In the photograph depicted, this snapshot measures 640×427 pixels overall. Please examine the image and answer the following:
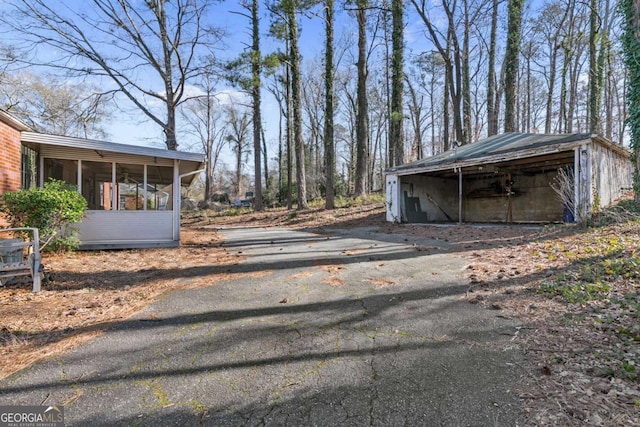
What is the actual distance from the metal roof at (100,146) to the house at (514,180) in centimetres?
838

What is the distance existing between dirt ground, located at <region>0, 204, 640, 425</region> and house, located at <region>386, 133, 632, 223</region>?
257 centimetres

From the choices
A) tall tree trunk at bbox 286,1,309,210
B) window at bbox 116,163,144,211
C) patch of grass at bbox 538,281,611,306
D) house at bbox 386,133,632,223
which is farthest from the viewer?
tall tree trunk at bbox 286,1,309,210

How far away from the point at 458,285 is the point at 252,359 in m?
2.85

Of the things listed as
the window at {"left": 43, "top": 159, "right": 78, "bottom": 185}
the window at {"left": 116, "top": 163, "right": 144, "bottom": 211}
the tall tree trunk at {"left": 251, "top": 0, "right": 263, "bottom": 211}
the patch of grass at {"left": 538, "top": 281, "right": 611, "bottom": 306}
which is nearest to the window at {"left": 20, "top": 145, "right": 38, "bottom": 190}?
the window at {"left": 43, "top": 159, "right": 78, "bottom": 185}

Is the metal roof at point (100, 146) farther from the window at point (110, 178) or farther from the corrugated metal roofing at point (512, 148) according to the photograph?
the corrugated metal roofing at point (512, 148)

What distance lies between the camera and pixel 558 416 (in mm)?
1562

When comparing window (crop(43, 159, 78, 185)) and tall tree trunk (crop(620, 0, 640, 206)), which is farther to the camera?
window (crop(43, 159, 78, 185))

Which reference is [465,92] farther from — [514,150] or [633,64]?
[633,64]

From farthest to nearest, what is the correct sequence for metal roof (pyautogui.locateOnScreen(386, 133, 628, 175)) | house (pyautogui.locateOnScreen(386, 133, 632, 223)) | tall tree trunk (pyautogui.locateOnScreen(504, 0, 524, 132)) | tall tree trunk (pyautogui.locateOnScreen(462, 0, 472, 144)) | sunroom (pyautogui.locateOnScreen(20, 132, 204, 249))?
tall tree trunk (pyautogui.locateOnScreen(462, 0, 472, 144)) < tall tree trunk (pyautogui.locateOnScreen(504, 0, 524, 132)) < metal roof (pyautogui.locateOnScreen(386, 133, 628, 175)) < house (pyautogui.locateOnScreen(386, 133, 632, 223)) < sunroom (pyautogui.locateOnScreen(20, 132, 204, 249))

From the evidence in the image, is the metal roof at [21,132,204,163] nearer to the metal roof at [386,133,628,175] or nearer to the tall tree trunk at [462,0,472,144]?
the metal roof at [386,133,628,175]

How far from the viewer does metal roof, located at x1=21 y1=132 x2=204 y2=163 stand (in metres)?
6.47

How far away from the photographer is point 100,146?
22.6 feet

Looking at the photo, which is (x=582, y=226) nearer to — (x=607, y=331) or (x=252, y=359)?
(x=607, y=331)

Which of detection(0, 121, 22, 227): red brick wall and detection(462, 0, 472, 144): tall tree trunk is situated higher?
detection(462, 0, 472, 144): tall tree trunk
